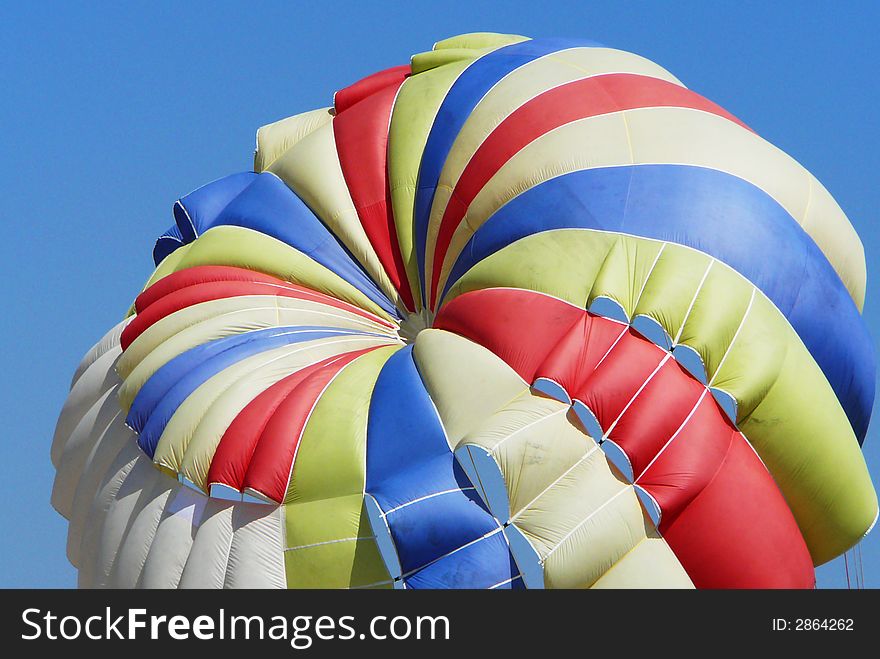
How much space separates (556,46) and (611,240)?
2804 millimetres

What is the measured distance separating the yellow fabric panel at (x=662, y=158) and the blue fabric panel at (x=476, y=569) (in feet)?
9.89

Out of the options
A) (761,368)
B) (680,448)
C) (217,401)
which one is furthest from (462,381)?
(761,368)

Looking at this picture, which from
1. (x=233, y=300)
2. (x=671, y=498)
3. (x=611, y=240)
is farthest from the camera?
(x=233, y=300)

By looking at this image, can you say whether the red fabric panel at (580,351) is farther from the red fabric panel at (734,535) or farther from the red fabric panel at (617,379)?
the red fabric panel at (734,535)

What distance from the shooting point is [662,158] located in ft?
53.0

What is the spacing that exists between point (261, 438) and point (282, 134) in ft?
13.7

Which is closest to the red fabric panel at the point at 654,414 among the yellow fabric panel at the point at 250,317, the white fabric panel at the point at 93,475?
the yellow fabric panel at the point at 250,317

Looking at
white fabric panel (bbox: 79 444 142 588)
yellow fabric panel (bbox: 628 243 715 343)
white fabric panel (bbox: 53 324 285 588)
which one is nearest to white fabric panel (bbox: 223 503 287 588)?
white fabric panel (bbox: 53 324 285 588)

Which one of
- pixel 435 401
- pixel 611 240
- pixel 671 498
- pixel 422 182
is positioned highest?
pixel 422 182

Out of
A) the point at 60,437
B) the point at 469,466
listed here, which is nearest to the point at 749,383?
the point at 469,466

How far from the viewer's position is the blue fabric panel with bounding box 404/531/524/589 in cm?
1453

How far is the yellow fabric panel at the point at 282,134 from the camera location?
735 inches

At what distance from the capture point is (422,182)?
1717 cm
